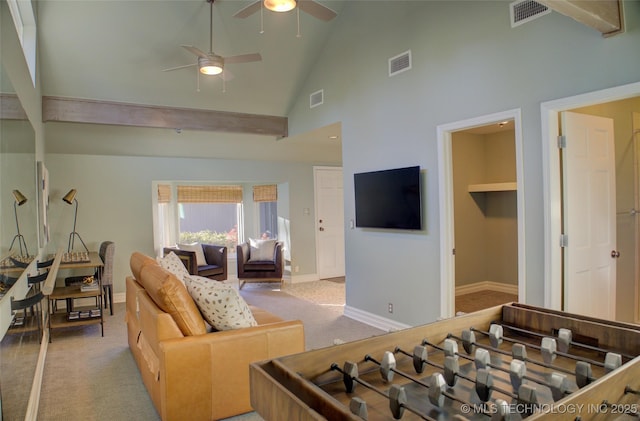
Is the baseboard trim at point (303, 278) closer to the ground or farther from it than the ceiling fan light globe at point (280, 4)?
closer to the ground

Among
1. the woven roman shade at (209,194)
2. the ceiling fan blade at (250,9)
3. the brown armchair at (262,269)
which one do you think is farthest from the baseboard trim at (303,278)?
the ceiling fan blade at (250,9)

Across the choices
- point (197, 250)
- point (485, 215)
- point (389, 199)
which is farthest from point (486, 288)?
point (197, 250)

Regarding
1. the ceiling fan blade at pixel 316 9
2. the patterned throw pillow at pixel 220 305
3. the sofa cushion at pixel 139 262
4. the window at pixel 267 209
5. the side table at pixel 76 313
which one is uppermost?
the ceiling fan blade at pixel 316 9

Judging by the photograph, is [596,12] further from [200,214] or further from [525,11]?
[200,214]

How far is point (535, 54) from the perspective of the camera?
3.11m

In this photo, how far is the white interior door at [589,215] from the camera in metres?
3.07

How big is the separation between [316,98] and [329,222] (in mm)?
2943

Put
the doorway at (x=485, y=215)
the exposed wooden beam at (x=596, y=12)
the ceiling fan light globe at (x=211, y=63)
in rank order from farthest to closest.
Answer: the doorway at (x=485, y=215) → the ceiling fan light globe at (x=211, y=63) → the exposed wooden beam at (x=596, y=12)

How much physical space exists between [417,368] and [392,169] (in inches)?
129

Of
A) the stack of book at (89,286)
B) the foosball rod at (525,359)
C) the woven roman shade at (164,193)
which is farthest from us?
the woven roman shade at (164,193)

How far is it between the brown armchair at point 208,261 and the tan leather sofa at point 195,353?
3558mm

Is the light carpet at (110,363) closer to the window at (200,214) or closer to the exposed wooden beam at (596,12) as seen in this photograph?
the window at (200,214)

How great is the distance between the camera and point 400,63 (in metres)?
4.32

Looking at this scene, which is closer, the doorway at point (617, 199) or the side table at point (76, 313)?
the doorway at point (617, 199)
